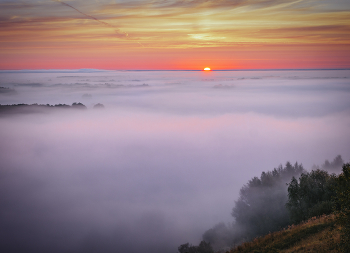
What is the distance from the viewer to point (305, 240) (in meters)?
17.7

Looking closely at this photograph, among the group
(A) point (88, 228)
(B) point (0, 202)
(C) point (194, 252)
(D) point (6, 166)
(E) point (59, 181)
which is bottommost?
(C) point (194, 252)

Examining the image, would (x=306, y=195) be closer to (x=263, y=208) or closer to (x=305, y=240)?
(x=263, y=208)

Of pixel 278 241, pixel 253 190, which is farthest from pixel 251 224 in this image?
pixel 278 241

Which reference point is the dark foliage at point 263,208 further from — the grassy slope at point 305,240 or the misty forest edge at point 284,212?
the grassy slope at point 305,240

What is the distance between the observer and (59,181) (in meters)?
134

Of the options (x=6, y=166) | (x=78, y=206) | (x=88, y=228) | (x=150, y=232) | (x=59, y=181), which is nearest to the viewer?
(x=150, y=232)

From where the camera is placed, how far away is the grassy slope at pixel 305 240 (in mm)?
15656

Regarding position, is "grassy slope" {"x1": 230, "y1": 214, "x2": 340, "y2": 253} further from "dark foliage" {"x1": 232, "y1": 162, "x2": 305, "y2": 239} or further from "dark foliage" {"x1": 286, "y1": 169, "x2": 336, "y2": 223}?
"dark foliage" {"x1": 232, "y1": 162, "x2": 305, "y2": 239}

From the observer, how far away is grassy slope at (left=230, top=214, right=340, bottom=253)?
1566 centimetres

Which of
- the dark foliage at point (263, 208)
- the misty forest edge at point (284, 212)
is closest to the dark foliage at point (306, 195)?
the misty forest edge at point (284, 212)

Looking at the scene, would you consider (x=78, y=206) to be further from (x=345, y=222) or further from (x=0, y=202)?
(x=345, y=222)

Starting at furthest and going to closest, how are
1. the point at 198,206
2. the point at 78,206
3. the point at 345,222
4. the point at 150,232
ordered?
the point at 78,206
the point at 198,206
the point at 150,232
the point at 345,222

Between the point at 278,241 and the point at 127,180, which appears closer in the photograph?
the point at 278,241

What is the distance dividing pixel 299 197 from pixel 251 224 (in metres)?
12.5
